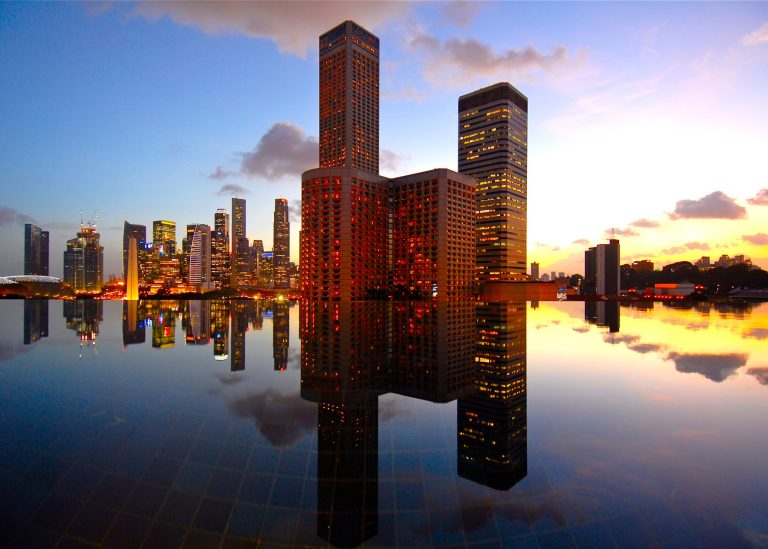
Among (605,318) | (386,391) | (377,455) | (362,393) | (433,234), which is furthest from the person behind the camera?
(433,234)

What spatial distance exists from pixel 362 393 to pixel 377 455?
4.84 metres

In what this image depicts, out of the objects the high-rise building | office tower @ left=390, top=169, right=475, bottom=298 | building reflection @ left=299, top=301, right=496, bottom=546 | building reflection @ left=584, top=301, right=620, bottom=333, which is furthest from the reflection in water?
office tower @ left=390, top=169, right=475, bottom=298

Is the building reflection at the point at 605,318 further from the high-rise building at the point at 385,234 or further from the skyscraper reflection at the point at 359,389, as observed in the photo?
the high-rise building at the point at 385,234

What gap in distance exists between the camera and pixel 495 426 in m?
10.1

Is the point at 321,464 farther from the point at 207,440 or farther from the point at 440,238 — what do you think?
the point at 440,238

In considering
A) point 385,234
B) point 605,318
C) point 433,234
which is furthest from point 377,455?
point 385,234

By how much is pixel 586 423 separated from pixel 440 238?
131 m

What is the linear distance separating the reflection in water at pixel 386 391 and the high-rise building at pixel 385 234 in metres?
107

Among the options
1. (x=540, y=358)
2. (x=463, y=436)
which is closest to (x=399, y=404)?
(x=463, y=436)

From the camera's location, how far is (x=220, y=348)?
21.4 metres

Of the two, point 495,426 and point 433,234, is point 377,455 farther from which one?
point 433,234

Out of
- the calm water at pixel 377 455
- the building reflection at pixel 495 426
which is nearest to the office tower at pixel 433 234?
the building reflection at pixel 495 426

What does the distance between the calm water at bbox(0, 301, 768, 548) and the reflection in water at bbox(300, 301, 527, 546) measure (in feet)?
0.18

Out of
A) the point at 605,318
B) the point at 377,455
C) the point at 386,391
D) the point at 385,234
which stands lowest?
the point at 605,318
